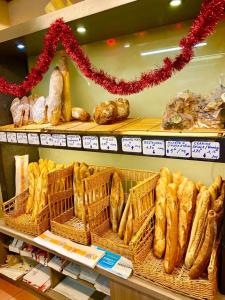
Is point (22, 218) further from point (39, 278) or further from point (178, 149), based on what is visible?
point (178, 149)

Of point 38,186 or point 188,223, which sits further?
point 38,186

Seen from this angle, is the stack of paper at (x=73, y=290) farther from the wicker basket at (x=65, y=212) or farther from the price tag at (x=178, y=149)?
the price tag at (x=178, y=149)

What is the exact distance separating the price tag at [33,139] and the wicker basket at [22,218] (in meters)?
0.41

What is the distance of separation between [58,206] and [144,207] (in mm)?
627

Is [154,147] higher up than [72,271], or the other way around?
[154,147]

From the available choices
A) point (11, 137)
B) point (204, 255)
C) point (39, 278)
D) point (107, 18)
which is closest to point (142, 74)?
point (107, 18)

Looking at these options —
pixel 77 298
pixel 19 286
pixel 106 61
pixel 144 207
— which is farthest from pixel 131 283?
pixel 106 61

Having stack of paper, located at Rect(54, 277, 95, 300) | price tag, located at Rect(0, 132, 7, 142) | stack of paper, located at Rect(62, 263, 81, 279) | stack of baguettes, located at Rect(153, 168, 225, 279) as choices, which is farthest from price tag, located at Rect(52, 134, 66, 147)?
stack of paper, located at Rect(54, 277, 95, 300)

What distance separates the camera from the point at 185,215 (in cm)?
113

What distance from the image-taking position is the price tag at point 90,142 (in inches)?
49.7

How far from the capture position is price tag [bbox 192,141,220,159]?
939mm

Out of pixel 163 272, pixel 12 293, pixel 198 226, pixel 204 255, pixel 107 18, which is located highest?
pixel 107 18

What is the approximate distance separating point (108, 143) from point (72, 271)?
91cm

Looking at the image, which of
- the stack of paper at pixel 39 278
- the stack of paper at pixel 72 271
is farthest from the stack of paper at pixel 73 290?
the stack of paper at pixel 72 271
